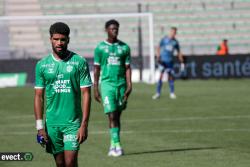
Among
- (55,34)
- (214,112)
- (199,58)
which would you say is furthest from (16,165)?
(199,58)

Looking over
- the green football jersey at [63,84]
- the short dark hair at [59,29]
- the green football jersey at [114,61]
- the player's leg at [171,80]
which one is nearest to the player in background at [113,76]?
the green football jersey at [114,61]

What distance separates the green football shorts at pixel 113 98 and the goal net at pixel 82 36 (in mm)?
20835

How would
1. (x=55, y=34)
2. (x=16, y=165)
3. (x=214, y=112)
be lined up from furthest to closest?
(x=214, y=112)
(x=16, y=165)
(x=55, y=34)

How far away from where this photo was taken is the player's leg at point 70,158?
31.3 ft

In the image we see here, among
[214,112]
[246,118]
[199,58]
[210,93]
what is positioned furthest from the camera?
[199,58]

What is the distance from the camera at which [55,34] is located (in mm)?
9297

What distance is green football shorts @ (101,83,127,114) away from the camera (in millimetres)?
14953

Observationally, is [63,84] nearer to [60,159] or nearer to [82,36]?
[60,159]

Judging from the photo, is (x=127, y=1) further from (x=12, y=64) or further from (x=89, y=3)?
(x=12, y=64)

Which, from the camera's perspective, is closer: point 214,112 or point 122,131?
point 122,131

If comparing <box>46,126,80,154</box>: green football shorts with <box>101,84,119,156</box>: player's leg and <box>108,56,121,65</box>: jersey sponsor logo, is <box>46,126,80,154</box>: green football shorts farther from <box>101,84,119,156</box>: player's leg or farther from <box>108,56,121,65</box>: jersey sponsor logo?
<box>108,56,121,65</box>: jersey sponsor logo

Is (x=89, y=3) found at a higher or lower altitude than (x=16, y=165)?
higher

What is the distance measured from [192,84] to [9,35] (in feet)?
30.4

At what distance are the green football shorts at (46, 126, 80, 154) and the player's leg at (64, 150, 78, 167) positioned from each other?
0.05 metres
